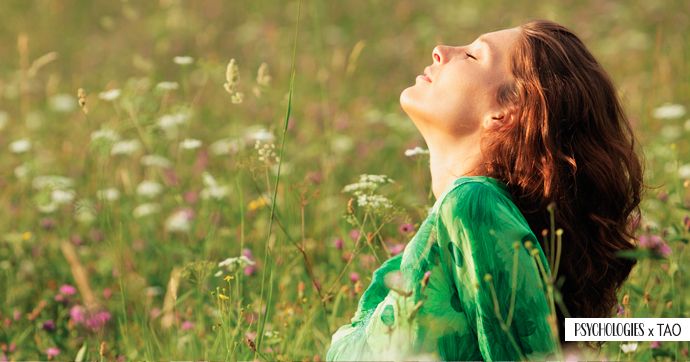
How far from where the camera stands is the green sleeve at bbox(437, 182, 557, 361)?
3.80 feet

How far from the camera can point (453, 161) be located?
1.48 meters

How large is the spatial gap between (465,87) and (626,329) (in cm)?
77

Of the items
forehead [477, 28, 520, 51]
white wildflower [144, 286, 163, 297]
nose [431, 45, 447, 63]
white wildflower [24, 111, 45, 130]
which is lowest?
white wildflower [144, 286, 163, 297]

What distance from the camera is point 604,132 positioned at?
1.46m

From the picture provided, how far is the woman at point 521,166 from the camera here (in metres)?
1.25

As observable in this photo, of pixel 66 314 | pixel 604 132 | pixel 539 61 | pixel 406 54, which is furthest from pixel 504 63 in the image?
pixel 406 54

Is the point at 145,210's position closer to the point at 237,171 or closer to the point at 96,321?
the point at 237,171

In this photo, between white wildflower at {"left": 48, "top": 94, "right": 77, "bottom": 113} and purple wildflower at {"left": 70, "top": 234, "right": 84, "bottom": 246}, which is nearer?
purple wildflower at {"left": 70, "top": 234, "right": 84, "bottom": 246}

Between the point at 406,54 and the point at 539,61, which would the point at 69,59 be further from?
the point at 539,61

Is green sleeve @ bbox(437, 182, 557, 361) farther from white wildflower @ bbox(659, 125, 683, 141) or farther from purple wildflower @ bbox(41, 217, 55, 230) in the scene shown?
white wildflower @ bbox(659, 125, 683, 141)

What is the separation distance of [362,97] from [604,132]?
3325mm

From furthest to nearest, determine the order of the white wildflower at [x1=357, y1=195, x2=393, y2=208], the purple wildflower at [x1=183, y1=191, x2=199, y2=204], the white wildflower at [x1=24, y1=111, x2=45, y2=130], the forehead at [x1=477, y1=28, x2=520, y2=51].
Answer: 1. the white wildflower at [x1=24, y1=111, x2=45, y2=130]
2. the purple wildflower at [x1=183, y1=191, x2=199, y2=204]
3. the white wildflower at [x1=357, y1=195, x2=393, y2=208]
4. the forehead at [x1=477, y1=28, x2=520, y2=51]

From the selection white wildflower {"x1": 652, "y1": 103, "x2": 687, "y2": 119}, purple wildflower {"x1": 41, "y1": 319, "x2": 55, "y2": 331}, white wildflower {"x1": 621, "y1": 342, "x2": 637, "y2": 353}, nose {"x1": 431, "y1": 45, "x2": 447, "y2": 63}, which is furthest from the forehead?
white wildflower {"x1": 652, "y1": 103, "x2": 687, "y2": 119}

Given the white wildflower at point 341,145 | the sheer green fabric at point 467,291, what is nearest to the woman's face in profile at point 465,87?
the sheer green fabric at point 467,291
